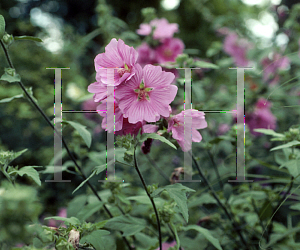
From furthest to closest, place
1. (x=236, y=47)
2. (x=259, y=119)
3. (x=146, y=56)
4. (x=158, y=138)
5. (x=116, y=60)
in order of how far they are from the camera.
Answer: (x=236, y=47) < (x=259, y=119) < (x=146, y=56) < (x=116, y=60) < (x=158, y=138)

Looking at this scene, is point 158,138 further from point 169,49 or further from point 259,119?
point 259,119

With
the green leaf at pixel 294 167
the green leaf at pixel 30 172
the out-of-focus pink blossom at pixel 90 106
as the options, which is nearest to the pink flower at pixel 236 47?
the out-of-focus pink blossom at pixel 90 106

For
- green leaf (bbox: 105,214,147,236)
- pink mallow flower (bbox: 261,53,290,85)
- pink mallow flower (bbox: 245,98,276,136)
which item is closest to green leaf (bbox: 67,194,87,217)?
green leaf (bbox: 105,214,147,236)

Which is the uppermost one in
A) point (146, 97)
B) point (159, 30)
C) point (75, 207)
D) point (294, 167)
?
point (159, 30)

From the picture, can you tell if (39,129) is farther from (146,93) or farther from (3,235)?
(3,235)

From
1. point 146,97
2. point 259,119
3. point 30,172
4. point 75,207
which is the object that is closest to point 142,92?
point 146,97

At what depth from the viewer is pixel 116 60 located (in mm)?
501

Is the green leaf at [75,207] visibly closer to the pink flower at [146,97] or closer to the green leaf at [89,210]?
the green leaf at [89,210]

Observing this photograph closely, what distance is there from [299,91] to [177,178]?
1073mm

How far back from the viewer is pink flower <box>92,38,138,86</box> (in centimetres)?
47

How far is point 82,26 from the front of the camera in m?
2.88

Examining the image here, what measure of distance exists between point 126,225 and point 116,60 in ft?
0.99

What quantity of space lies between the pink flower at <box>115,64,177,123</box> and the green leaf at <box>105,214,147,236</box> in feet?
0.65

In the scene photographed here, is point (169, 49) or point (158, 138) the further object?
point (169, 49)
